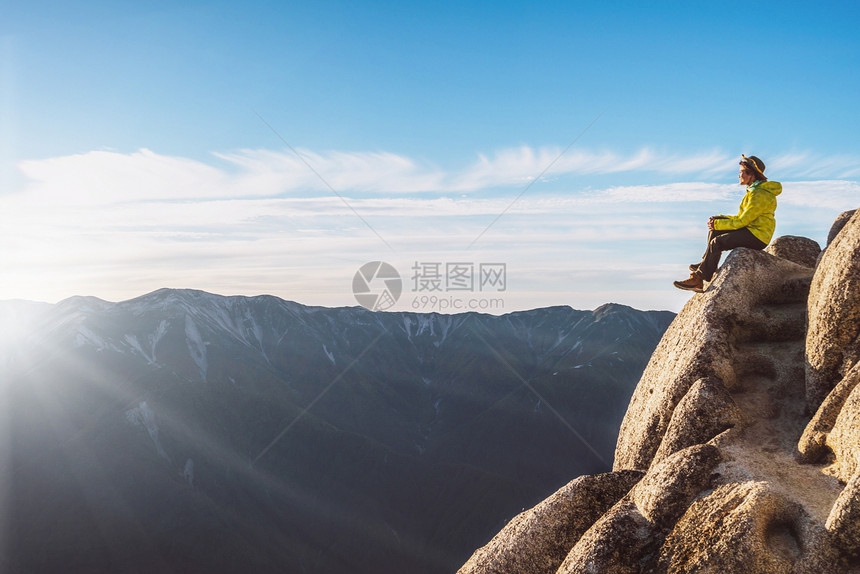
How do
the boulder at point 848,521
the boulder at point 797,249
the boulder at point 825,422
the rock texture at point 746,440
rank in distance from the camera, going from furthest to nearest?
the boulder at point 797,249 < the boulder at point 825,422 < the rock texture at point 746,440 < the boulder at point 848,521

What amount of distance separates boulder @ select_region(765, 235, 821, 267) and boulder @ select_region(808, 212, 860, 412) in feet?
19.1

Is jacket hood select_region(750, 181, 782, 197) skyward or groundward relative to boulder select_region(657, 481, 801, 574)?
skyward

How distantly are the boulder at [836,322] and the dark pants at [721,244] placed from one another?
10.8ft

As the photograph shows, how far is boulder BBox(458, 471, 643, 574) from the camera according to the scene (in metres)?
14.2

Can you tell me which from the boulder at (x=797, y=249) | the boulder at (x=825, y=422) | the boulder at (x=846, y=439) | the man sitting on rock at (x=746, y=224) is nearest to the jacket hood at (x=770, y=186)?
the man sitting on rock at (x=746, y=224)

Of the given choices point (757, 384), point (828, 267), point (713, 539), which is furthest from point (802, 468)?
point (828, 267)

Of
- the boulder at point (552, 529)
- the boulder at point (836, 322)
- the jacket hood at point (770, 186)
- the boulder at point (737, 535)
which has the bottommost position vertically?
the boulder at point (552, 529)

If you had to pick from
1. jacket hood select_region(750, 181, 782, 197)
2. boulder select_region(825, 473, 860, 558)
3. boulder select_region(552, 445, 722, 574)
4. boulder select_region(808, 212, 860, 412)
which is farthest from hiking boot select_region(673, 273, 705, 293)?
boulder select_region(825, 473, 860, 558)

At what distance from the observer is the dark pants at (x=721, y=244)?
60.7ft

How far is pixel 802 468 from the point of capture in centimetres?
1244

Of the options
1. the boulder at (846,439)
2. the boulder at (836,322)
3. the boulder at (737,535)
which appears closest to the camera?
the boulder at (737,535)

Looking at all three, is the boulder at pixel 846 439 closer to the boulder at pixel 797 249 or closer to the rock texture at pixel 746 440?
the rock texture at pixel 746 440

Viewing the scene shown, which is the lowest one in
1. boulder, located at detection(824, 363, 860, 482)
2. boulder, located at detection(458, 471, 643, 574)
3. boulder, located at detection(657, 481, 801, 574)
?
boulder, located at detection(458, 471, 643, 574)

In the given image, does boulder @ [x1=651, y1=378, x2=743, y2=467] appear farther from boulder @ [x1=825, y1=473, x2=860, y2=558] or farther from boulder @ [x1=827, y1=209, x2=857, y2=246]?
boulder @ [x1=827, y1=209, x2=857, y2=246]
